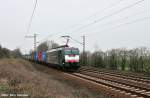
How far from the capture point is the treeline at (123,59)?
33969mm

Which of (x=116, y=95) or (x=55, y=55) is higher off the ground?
(x=55, y=55)

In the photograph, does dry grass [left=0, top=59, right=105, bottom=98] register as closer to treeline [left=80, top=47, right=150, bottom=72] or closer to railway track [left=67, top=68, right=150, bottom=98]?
railway track [left=67, top=68, right=150, bottom=98]

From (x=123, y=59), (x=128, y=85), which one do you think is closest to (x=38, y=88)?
(x=128, y=85)

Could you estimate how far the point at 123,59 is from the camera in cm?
3869

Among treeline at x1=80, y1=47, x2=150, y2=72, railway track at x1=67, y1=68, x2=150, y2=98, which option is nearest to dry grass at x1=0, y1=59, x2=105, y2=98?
→ railway track at x1=67, y1=68, x2=150, y2=98

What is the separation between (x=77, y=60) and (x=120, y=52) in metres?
6.66

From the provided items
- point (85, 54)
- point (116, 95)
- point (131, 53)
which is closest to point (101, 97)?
point (116, 95)

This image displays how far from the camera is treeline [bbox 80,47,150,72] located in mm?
33969

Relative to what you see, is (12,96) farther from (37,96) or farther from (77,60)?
(77,60)

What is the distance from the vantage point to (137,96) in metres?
14.4

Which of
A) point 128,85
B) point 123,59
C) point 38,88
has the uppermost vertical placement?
point 123,59

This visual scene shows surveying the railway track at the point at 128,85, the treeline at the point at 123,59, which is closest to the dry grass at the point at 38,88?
the railway track at the point at 128,85

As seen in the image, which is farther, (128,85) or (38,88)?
(128,85)

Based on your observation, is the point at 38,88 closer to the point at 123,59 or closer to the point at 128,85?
the point at 128,85
